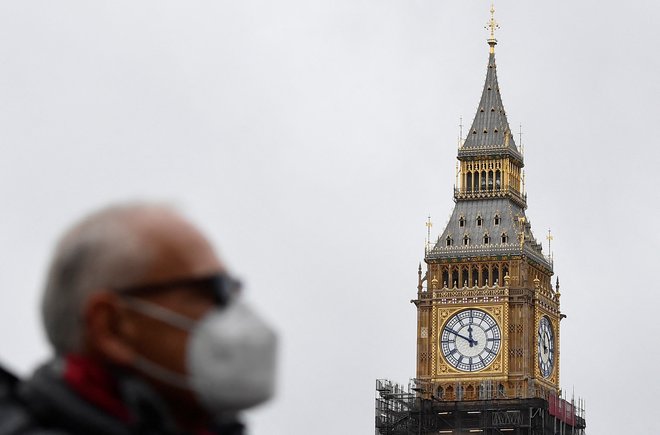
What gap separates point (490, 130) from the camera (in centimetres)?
11994

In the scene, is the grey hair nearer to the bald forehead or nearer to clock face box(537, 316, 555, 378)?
the bald forehead

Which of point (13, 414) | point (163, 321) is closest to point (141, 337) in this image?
point (163, 321)

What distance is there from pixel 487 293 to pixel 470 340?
8.49ft

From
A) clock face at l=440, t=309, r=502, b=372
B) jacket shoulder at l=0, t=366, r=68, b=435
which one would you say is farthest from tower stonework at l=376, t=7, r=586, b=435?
jacket shoulder at l=0, t=366, r=68, b=435

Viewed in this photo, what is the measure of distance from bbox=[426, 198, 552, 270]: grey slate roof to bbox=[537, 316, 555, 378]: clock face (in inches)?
136

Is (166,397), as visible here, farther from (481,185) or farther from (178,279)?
(481,185)

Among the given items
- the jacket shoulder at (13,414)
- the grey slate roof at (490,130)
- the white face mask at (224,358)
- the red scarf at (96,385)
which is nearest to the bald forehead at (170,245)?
the white face mask at (224,358)

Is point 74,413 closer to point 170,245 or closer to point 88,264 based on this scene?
point 88,264

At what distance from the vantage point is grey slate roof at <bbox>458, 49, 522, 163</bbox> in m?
118

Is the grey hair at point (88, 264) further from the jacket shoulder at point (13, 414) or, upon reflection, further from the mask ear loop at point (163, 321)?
the jacket shoulder at point (13, 414)

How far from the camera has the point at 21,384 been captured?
615 cm

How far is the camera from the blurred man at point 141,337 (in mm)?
5828

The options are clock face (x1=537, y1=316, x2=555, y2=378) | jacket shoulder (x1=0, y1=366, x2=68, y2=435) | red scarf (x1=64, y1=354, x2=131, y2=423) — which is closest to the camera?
jacket shoulder (x1=0, y1=366, x2=68, y2=435)

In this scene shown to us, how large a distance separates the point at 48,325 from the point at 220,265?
496 mm
